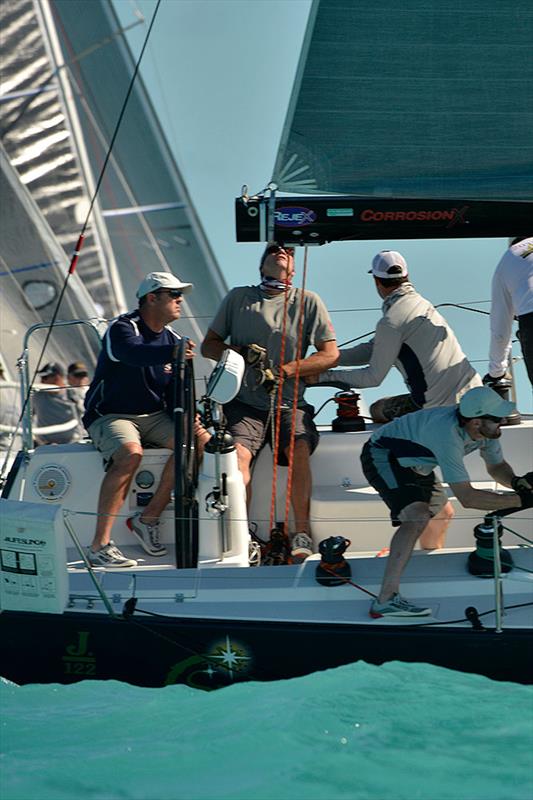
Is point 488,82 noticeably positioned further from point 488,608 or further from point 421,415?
point 488,608

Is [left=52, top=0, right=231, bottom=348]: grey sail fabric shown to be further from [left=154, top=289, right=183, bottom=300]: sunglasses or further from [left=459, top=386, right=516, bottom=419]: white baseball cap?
[left=459, top=386, right=516, bottom=419]: white baseball cap

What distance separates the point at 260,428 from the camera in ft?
15.9

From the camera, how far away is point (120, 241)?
39.0 feet

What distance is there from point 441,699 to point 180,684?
85 centimetres

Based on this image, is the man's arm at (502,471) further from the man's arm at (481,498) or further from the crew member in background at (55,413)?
the crew member in background at (55,413)

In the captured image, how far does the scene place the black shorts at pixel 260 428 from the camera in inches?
189

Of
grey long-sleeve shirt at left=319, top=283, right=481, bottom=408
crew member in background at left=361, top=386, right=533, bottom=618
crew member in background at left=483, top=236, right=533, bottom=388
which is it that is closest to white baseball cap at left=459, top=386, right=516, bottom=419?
crew member in background at left=361, top=386, right=533, bottom=618

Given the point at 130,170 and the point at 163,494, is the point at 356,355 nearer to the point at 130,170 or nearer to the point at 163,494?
the point at 163,494

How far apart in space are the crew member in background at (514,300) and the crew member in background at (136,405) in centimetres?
114

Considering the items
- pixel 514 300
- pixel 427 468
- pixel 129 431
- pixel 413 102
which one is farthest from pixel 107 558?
pixel 413 102

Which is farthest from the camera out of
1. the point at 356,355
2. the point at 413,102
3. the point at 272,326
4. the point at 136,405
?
the point at 356,355

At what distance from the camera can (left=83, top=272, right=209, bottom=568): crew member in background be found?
4.56 meters

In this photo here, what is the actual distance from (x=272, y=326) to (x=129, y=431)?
2.32 ft

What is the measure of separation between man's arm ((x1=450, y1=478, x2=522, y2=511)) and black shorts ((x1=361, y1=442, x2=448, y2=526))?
18 cm
